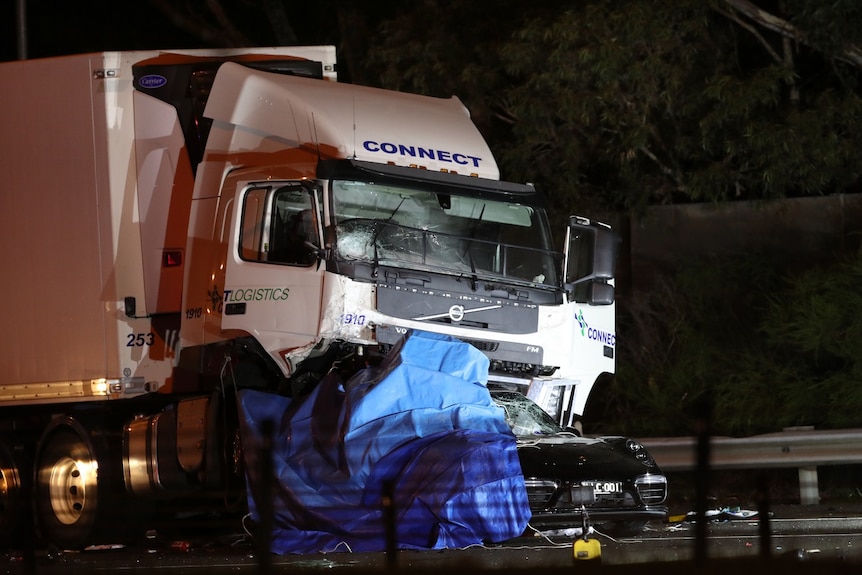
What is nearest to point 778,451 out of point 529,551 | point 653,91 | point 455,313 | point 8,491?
point 529,551

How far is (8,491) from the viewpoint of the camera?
483 inches

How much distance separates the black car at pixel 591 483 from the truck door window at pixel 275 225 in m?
2.38

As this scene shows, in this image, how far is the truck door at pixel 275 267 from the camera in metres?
9.69

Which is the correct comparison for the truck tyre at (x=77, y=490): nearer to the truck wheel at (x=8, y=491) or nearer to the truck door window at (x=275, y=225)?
the truck wheel at (x=8, y=491)

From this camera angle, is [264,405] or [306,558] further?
[264,405]

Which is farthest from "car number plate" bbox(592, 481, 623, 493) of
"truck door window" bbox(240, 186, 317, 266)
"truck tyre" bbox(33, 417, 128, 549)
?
"truck tyre" bbox(33, 417, 128, 549)

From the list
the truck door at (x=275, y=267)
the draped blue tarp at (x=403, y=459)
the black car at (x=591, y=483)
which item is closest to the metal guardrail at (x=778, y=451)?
the black car at (x=591, y=483)

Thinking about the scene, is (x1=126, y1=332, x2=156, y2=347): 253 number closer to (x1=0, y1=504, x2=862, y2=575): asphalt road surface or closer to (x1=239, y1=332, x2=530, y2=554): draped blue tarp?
(x1=0, y1=504, x2=862, y2=575): asphalt road surface

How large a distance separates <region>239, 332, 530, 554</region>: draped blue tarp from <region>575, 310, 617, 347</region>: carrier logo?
1359 millimetres

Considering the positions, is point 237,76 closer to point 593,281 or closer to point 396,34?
point 593,281

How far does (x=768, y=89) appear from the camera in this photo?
1520 cm

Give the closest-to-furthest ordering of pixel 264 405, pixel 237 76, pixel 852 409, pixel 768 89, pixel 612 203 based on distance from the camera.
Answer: pixel 264 405
pixel 237 76
pixel 852 409
pixel 768 89
pixel 612 203

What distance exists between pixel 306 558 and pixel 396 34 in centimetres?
1027

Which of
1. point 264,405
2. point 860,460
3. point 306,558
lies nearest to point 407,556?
point 306,558
